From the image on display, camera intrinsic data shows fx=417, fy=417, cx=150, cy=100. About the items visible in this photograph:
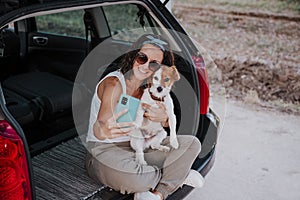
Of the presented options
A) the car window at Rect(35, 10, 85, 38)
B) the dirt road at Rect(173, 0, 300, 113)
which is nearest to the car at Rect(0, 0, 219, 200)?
the dirt road at Rect(173, 0, 300, 113)

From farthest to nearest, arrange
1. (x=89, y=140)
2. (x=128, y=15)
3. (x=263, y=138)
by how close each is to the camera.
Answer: (x=128, y=15) → (x=263, y=138) → (x=89, y=140)

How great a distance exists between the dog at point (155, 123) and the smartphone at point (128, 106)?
2cm

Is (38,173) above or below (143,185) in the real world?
below

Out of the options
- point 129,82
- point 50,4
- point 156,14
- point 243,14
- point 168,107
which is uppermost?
point 50,4

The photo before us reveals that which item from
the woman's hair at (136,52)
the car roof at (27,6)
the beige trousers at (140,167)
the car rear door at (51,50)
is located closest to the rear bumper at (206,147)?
the beige trousers at (140,167)

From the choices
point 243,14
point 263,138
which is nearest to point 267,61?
point 263,138

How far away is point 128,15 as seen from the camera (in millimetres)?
8609

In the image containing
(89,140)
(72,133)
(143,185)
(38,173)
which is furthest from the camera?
(72,133)

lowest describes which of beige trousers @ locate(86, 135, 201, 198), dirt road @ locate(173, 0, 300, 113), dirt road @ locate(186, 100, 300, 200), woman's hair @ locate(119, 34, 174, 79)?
dirt road @ locate(173, 0, 300, 113)

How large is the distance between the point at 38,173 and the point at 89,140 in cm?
44

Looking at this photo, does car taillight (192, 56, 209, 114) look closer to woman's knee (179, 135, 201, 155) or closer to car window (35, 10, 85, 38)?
woman's knee (179, 135, 201, 155)

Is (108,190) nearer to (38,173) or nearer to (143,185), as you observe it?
(143,185)

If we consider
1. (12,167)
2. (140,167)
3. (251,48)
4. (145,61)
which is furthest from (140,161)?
(251,48)

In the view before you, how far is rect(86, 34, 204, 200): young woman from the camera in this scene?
73.4 inches
